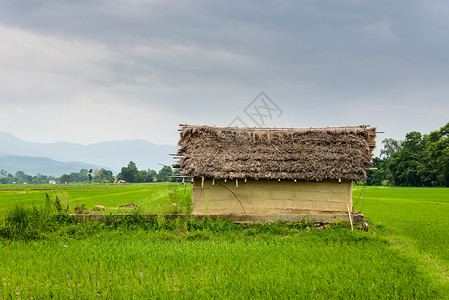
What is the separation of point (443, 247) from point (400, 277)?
Answer: 11.8 ft

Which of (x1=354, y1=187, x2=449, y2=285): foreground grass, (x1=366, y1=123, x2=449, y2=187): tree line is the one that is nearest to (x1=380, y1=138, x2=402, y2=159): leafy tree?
(x1=366, y1=123, x2=449, y2=187): tree line

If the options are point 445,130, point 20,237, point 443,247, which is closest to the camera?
point 443,247

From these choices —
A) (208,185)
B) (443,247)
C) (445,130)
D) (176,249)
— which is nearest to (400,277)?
(443,247)

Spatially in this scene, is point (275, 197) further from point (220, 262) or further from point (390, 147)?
point (390, 147)

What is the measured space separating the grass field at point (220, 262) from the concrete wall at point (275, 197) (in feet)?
2.73

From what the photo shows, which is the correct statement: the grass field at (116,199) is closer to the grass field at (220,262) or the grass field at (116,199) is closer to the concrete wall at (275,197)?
the concrete wall at (275,197)

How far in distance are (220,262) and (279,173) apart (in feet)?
15.1

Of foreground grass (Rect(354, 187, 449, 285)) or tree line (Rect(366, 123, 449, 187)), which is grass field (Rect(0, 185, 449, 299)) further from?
tree line (Rect(366, 123, 449, 187))

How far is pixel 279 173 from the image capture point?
436 inches

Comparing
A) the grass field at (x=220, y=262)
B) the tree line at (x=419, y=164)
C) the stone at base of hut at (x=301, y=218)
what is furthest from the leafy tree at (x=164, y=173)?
the grass field at (x=220, y=262)

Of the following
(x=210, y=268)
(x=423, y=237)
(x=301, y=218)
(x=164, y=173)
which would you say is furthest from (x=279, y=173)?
(x=164, y=173)

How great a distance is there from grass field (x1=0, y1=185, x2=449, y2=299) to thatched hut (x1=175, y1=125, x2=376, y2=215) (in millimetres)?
959

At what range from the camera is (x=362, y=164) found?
1126 centimetres

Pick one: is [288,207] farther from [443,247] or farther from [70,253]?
[70,253]
